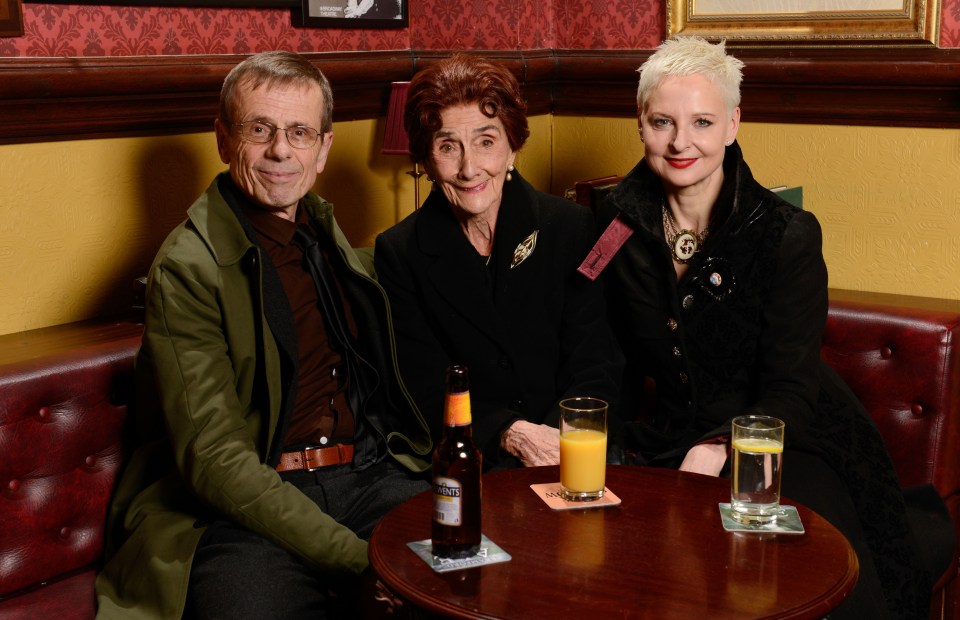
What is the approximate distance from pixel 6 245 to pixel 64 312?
0.25 metres

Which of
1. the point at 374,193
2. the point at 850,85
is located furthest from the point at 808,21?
the point at 374,193

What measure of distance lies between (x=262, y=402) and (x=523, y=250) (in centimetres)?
77

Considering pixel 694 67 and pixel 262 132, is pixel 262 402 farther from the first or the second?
pixel 694 67

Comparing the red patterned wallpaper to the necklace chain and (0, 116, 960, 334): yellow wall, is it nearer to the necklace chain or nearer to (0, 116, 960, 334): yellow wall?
(0, 116, 960, 334): yellow wall

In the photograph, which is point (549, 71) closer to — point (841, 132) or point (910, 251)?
point (841, 132)

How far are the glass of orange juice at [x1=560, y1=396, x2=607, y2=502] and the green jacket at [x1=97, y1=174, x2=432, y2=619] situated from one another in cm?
53

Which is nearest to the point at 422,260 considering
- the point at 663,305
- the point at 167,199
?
the point at 663,305

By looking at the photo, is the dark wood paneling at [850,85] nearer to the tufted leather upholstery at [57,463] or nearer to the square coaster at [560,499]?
the square coaster at [560,499]

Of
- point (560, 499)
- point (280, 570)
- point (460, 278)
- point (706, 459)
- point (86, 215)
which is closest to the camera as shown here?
point (560, 499)

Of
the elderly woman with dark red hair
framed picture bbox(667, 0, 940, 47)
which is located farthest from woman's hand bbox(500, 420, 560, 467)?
framed picture bbox(667, 0, 940, 47)

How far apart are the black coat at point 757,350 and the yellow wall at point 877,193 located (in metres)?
0.88

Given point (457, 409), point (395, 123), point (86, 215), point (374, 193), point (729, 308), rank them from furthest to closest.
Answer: point (374, 193)
point (395, 123)
point (86, 215)
point (729, 308)
point (457, 409)

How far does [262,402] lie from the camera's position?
→ 245 cm

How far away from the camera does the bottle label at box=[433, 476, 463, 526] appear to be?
1.73 m
